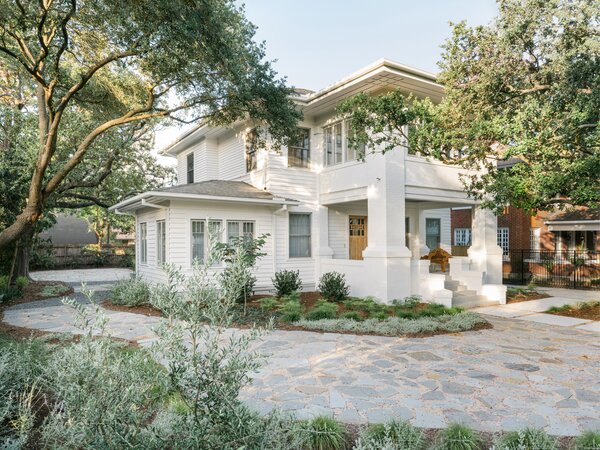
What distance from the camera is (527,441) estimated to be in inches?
136

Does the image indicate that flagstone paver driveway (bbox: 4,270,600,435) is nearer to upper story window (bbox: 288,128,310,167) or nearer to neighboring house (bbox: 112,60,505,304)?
Result: neighboring house (bbox: 112,60,505,304)

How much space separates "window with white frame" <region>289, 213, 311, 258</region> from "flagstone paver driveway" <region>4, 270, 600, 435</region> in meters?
5.86

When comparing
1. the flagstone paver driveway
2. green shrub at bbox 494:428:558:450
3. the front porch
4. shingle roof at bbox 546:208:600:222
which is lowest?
the flagstone paver driveway

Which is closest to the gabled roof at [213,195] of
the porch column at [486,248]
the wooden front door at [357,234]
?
the wooden front door at [357,234]

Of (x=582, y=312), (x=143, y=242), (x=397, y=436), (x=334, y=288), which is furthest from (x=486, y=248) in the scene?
(x=143, y=242)

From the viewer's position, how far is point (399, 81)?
35.9ft

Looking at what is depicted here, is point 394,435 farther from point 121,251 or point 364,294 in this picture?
point 121,251

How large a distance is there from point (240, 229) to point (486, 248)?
8717mm

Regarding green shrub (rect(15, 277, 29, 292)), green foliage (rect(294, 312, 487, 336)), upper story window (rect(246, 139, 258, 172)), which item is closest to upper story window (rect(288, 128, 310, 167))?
upper story window (rect(246, 139, 258, 172))

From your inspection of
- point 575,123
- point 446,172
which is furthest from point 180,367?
point 446,172

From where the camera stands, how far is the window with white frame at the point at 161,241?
12.8 meters

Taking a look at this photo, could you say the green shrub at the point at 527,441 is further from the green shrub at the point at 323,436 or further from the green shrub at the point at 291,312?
the green shrub at the point at 291,312

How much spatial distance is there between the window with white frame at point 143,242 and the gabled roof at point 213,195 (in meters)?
1.21

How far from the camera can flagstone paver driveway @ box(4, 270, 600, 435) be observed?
166 inches
